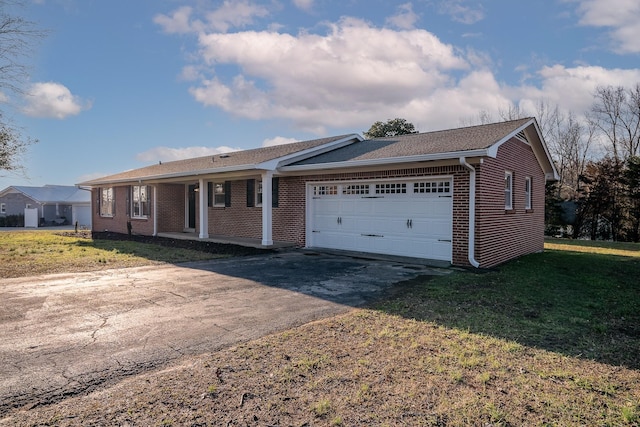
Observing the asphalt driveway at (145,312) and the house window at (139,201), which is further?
the house window at (139,201)

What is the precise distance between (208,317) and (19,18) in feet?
44.1

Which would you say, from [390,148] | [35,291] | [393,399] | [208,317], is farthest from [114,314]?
[390,148]

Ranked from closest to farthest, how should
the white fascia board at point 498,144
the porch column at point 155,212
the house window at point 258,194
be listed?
the white fascia board at point 498,144, the house window at point 258,194, the porch column at point 155,212

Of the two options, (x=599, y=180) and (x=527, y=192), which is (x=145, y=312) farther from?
(x=599, y=180)

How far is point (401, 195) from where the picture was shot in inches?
427

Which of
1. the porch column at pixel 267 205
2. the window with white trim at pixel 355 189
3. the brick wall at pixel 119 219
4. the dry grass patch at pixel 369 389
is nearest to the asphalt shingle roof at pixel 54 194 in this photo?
the brick wall at pixel 119 219

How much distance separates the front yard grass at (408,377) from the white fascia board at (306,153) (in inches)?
293

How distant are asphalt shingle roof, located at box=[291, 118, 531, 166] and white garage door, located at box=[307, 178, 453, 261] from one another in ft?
2.62

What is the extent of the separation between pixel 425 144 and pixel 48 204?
37046 mm

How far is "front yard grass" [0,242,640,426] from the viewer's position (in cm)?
288

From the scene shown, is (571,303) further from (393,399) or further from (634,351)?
(393,399)

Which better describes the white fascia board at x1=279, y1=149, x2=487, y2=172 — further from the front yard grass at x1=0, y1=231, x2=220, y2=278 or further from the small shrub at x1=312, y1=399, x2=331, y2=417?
the small shrub at x1=312, y1=399, x2=331, y2=417

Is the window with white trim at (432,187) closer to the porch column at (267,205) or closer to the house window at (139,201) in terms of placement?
the porch column at (267,205)

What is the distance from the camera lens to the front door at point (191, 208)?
719 inches
